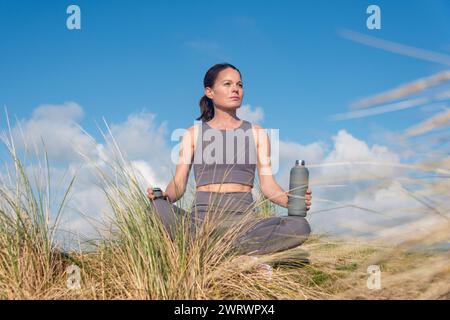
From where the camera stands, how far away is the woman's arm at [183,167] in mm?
4223

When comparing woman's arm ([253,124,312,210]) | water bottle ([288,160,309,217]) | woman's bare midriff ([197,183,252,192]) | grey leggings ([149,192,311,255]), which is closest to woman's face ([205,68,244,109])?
woman's arm ([253,124,312,210])

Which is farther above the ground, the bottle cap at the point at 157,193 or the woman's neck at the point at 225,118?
the woman's neck at the point at 225,118

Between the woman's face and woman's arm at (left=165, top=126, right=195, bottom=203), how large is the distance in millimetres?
391

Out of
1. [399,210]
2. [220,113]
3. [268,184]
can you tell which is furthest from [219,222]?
[399,210]

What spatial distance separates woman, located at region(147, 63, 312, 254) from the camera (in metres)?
4.23

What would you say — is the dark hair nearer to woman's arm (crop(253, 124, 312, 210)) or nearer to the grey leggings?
woman's arm (crop(253, 124, 312, 210))

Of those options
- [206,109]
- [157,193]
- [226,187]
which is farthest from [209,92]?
[157,193]

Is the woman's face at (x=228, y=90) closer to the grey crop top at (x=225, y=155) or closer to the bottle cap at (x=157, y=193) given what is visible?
the grey crop top at (x=225, y=155)

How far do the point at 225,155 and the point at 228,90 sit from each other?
55 centimetres

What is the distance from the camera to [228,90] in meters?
4.41

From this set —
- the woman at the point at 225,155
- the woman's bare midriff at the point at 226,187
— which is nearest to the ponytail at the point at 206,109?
the woman at the point at 225,155
